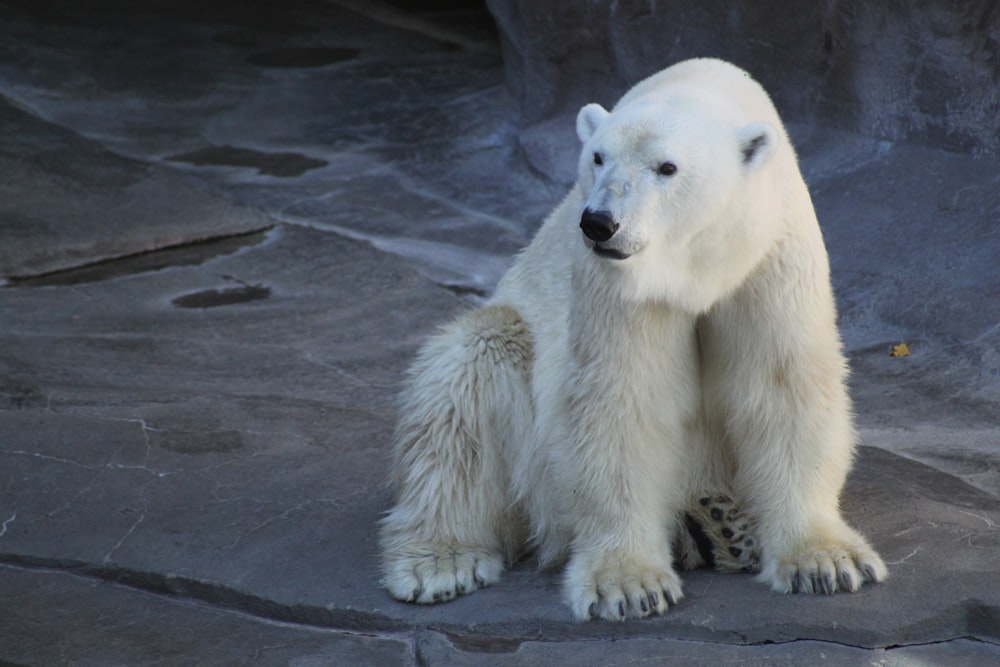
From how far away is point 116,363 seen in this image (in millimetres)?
5199

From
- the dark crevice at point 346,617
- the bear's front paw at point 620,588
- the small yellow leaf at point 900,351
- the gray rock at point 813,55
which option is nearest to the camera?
the dark crevice at point 346,617

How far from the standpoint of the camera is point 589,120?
115 inches

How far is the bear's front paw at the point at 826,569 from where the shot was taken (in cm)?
294

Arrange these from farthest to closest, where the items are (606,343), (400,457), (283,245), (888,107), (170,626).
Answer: (283,245) → (888,107) → (400,457) → (170,626) → (606,343)

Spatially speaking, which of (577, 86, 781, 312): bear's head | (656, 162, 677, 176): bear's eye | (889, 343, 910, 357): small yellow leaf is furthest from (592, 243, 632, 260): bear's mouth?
(889, 343, 910, 357): small yellow leaf

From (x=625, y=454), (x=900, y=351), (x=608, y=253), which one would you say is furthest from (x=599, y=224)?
(x=900, y=351)

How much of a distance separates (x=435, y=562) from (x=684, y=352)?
845mm

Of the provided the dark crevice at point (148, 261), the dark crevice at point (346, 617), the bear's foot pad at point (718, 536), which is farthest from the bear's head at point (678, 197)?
the dark crevice at point (148, 261)

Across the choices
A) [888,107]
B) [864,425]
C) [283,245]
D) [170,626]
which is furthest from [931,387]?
[283,245]

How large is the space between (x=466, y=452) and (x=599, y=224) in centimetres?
100

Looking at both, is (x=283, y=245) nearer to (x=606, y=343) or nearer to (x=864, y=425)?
(x=864, y=425)

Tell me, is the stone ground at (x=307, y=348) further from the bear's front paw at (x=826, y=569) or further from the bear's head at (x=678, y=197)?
the bear's head at (x=678, y=197)

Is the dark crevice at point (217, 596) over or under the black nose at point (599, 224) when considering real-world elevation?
under

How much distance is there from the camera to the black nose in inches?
101
